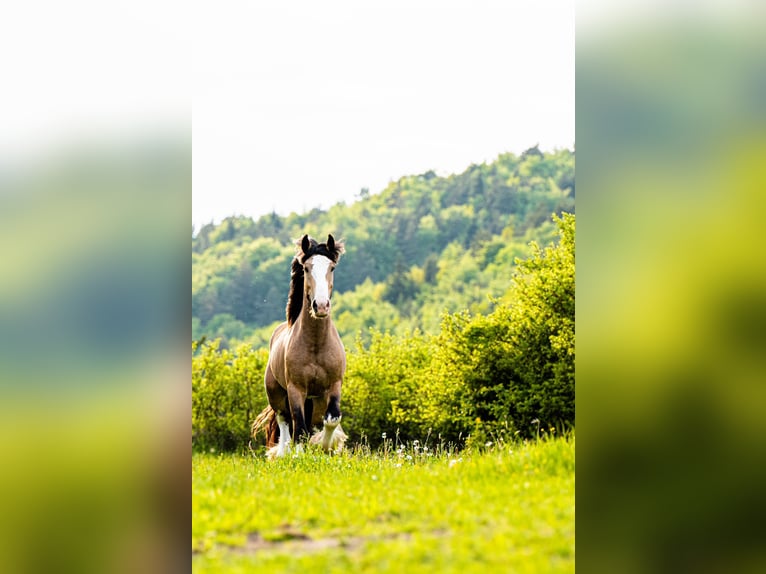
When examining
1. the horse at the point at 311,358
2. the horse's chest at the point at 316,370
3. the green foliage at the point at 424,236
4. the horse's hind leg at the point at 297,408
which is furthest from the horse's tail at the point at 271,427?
the green foliage at the point at 424,236

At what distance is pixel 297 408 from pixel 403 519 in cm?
347

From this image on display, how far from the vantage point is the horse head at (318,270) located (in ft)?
21.5

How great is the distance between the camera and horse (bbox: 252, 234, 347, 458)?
22.0ft

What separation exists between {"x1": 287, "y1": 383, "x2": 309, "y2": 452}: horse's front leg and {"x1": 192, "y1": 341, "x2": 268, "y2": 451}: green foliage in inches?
370

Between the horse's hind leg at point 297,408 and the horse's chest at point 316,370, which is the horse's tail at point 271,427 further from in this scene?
the horse's chest at point 316,370

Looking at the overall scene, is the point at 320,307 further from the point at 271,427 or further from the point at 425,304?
the point at 425,304

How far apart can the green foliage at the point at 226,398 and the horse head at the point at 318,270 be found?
1021 centimetres

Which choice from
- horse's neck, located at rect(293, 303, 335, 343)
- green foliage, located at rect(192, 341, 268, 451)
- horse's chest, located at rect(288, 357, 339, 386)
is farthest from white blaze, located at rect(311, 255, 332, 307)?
green foliage, located at rect(192, 341, 268, 451)
